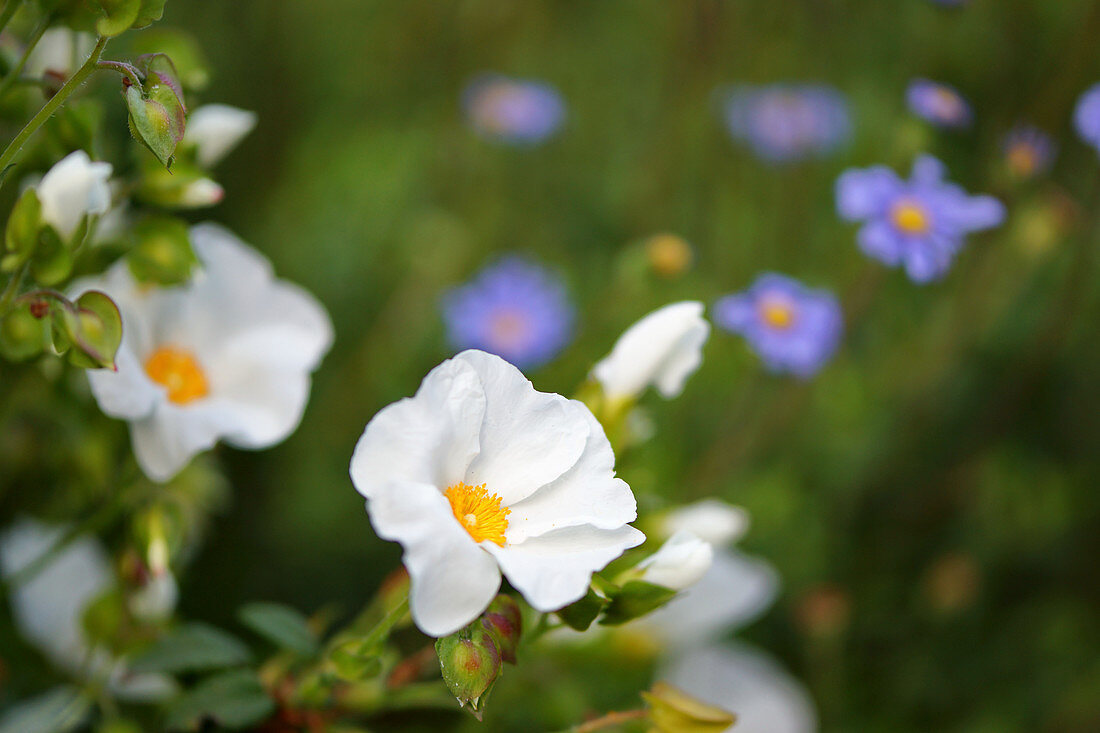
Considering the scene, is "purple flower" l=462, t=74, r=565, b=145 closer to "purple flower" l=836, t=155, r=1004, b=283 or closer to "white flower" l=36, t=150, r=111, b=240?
"purple flower" l=836, t=155, r=1004, b=283

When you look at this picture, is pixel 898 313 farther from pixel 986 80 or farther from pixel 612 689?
pixel 612 689

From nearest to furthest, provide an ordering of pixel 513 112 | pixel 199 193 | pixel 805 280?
pixel 199 193 < pixel 805 280 < pixel 513 112

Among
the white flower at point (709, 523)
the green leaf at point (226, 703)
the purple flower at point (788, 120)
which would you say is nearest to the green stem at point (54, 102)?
the green leaf at point (226, 703)

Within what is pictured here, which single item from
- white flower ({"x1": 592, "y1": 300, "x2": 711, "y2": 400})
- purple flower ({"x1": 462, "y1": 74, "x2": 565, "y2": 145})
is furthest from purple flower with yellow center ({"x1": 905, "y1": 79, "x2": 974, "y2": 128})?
purple flower ({"x1": 462, "y1": 74, "x2": 565, "y2": 145})

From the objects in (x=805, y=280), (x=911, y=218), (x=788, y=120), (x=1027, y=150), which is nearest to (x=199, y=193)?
(x=911, y=218)

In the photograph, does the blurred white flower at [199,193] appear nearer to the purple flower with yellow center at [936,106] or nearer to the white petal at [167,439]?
the white petal at [167,439]

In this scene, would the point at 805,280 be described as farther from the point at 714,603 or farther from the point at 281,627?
the point at 281,627
